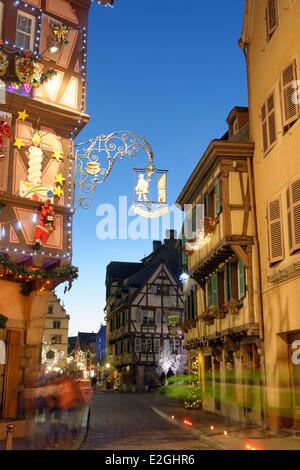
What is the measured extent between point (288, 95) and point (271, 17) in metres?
3.46

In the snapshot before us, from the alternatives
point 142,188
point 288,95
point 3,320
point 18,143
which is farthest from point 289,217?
point 3,320

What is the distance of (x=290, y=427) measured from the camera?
1603 centimetres

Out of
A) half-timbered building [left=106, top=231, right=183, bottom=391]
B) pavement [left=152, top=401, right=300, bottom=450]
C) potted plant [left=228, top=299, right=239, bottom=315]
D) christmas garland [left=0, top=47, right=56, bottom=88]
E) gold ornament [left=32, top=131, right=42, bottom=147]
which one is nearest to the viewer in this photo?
pavement [left=152, top=401, right=300, bottom=450]

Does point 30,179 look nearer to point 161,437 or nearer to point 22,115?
point 22,115

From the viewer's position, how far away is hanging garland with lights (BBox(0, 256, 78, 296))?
14.5 metres

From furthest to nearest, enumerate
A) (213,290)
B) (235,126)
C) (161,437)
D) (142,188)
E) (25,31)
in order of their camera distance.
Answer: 1. (235,126)
2. (213,290)
3. (25,31)
4. (161,437)
5. (142,188)

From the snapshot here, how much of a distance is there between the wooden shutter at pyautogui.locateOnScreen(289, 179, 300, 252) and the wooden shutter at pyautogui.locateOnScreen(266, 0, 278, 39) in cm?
551

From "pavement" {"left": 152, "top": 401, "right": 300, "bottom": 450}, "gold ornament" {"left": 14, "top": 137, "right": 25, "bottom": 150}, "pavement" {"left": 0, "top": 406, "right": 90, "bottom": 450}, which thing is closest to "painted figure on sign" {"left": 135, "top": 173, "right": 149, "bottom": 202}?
"gold ornament" {"left": 14, "top": 137, "right": 25, "bottom": 150}

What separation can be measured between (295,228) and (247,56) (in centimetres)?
830

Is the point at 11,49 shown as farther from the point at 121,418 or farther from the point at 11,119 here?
the point at 121,418

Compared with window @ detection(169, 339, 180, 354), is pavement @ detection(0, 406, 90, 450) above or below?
below

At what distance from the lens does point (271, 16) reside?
17.9m

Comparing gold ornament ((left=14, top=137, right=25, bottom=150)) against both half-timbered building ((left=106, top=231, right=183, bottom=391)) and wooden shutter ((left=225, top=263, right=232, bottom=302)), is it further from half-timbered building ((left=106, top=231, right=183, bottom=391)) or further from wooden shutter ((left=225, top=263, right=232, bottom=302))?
half-timbered building ((left=106, top=231, right=183, bottom=391))

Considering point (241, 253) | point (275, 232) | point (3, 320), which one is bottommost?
point (3, 320)
